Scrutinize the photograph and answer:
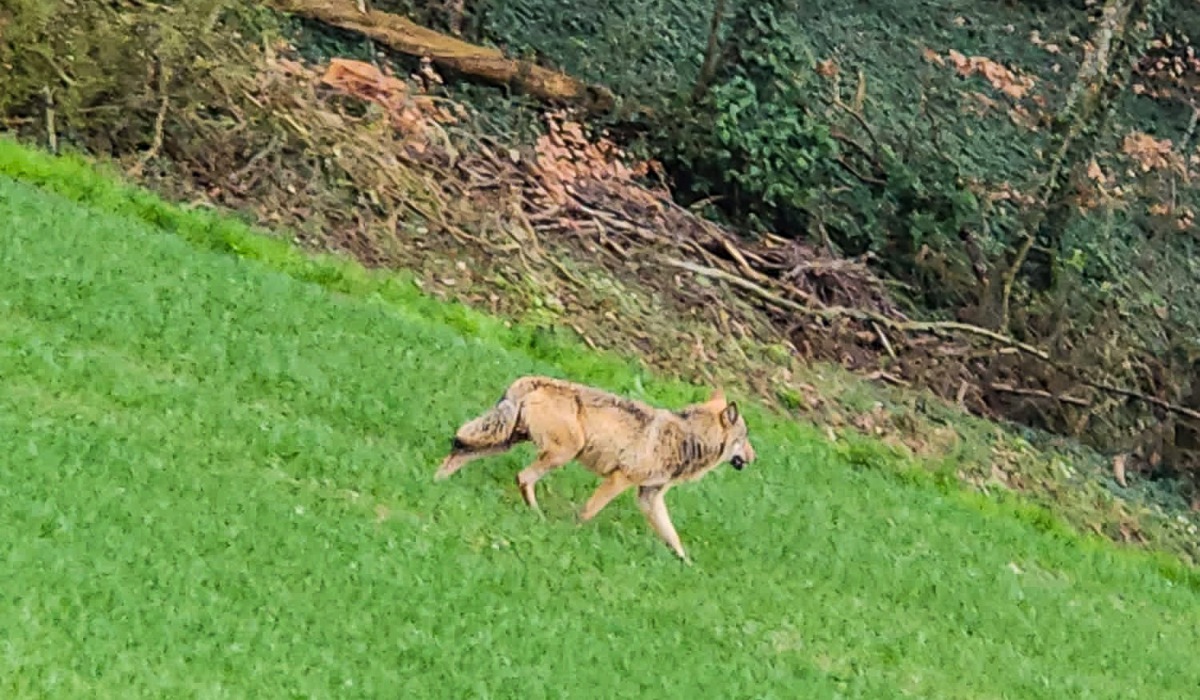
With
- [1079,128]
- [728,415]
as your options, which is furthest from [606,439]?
[1079,128]

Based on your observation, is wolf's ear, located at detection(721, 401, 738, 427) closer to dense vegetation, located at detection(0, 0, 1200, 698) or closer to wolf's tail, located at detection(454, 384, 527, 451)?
dense vegetation, located at detection(0, 0, 1200, 698)

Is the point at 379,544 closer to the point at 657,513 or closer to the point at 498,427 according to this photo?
the point at 498,427

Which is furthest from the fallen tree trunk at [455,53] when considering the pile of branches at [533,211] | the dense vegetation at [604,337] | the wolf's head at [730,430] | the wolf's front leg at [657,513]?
the wolf's front leg at [657,513]

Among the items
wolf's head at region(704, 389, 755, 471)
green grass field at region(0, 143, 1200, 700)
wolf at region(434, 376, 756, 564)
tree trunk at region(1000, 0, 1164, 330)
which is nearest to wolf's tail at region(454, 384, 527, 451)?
wolf at region(434, 376, 756, 564)

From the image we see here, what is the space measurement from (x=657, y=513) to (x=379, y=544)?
7.45 ft

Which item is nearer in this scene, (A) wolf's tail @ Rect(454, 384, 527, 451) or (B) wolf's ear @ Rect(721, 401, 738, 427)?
(A) wolf's tail @ Rect(454, 384, 527, 451)

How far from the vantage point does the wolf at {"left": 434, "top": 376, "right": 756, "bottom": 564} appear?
10.7 meters

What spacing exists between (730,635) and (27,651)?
424 centimetres

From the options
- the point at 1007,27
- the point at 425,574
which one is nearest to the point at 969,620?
the point at 425,574

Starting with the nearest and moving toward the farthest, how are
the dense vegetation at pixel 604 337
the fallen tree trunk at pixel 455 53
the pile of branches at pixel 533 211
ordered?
1. the dense vegetation at pixel 604 337
2. the pile of branches at pixel 533 211
3. the fallen tree trunk at pixel 455 53

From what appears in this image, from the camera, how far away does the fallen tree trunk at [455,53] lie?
2123 centimetres

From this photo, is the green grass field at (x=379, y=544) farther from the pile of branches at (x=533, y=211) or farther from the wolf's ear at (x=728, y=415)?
the pile of branches at (x=533, y=211)

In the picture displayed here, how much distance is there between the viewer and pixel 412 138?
19812mm

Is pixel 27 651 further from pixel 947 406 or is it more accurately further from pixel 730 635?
pixel 947 406
